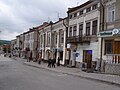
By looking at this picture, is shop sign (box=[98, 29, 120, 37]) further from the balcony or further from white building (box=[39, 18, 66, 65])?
white building (box=[39, 18, 66, 65])

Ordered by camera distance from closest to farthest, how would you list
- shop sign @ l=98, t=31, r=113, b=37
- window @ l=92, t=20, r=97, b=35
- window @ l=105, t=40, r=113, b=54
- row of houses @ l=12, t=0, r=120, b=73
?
shop sign @ l=98, t=31, r=113, b=37 < row of houses @ l=12, t=0, r=120, b=73 < window @ l=105, t=40, r=113, b=54 < window @ l=92, t=20, r=97, b=35

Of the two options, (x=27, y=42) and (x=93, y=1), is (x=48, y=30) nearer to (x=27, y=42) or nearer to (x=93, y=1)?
(x=93, y=1)

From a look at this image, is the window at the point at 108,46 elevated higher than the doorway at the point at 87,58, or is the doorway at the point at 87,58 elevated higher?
the window at the point at 108,46

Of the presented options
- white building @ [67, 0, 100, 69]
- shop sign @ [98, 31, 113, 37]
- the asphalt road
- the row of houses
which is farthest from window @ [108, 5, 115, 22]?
the asphalt road

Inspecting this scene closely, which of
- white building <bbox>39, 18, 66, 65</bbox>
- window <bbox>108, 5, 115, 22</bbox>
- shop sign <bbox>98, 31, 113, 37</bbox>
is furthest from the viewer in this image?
white building <bbox>39, 18, 66, 65</bbox>

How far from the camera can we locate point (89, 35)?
1366 inches

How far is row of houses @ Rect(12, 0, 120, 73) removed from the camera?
92.5ft

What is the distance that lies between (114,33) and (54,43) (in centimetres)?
2581

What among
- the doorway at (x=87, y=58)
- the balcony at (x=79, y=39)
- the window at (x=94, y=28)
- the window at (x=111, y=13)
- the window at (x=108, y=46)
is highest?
the window at (x=111, y=13)

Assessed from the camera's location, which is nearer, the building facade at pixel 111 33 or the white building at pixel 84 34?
the building facade at pixel 111 33

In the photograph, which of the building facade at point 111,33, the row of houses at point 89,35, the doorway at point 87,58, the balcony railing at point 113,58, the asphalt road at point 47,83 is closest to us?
the asphalt road at point 47,83

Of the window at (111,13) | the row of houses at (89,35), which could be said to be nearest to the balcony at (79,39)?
the row of houses at (89,35)

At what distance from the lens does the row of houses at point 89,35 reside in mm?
28203

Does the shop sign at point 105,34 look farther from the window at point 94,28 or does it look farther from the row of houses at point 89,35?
the window at point 94,28
